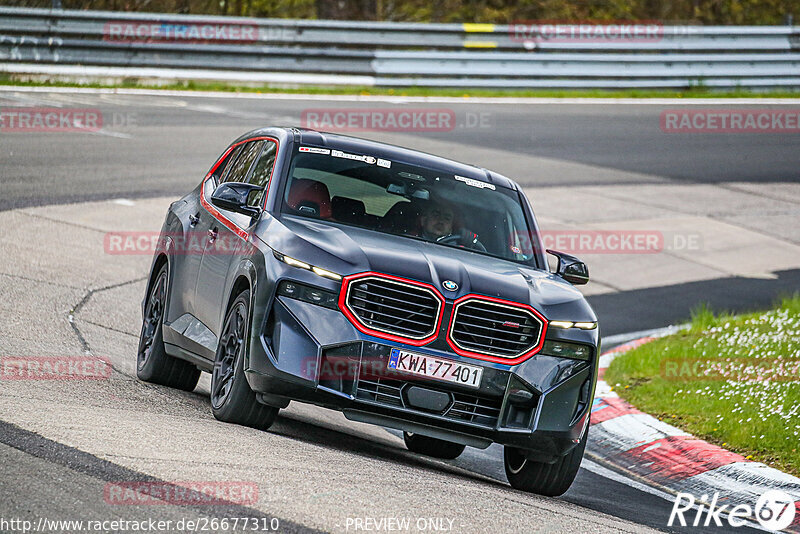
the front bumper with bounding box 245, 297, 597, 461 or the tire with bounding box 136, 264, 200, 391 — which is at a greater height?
the front bumper with bounding box 245, 297, 597, 461

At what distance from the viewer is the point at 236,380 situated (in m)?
6.84

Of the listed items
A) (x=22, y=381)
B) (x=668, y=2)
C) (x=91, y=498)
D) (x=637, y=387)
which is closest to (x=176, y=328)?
(x=22, y=381)

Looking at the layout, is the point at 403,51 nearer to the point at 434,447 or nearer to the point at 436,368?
the point at 434,447

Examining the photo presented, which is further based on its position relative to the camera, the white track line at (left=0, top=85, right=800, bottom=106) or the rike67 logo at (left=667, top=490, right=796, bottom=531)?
the white track line at (left=0, top=85, right=800, bottom=106)

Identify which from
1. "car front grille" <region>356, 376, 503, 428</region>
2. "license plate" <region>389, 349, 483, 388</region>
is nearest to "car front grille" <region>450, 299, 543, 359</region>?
"license plate" <region>389, 349, 483, 388</region>

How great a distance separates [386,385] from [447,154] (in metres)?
13.3

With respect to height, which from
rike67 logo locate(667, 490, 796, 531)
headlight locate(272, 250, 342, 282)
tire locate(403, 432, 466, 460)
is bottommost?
tire locate(403, 432, 466, 460)

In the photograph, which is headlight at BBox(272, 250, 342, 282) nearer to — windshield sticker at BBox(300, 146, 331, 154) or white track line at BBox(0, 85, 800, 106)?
windshield sticker at BBox(300, 146, 331, 154)

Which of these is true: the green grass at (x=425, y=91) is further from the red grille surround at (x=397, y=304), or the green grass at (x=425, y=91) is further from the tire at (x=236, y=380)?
the red grille surround at (x=397, y=304)

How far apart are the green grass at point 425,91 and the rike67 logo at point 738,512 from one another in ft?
58.0

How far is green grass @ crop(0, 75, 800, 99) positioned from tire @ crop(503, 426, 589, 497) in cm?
1726

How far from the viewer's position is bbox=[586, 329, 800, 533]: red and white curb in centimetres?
779

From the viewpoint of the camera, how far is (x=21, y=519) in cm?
464

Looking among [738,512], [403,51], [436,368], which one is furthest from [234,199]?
[403,51]
